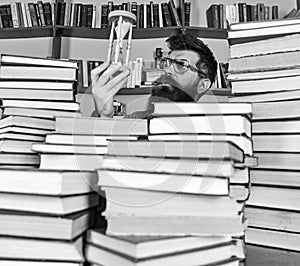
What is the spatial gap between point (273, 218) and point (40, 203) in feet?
1.71

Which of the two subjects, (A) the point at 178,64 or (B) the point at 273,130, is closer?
(B) the point at 273,130

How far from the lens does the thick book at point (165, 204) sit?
21.4 inches

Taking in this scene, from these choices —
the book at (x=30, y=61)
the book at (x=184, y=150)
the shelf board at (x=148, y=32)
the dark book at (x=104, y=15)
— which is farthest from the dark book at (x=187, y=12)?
the book at (x=184, y=150)

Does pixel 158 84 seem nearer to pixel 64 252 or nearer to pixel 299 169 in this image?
pixel 299 169

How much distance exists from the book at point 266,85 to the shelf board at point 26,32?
5.27 ft

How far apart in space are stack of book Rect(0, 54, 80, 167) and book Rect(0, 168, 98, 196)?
16.0 inches

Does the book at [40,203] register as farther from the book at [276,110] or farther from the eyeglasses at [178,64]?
the eyeglasses at [178,64]

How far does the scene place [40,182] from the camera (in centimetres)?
55

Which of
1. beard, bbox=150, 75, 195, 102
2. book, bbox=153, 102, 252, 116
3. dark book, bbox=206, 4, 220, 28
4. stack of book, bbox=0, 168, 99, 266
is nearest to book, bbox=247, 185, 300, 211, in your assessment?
book, bbox=153, 102, 252, 116

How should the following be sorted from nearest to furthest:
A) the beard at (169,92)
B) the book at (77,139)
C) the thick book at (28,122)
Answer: the book at (77,139) < the thick book at (28,122) < the beard at (169,92)

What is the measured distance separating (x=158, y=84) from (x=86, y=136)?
0.81 meters

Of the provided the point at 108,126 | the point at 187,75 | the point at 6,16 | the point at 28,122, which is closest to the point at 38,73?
the point at 28,122

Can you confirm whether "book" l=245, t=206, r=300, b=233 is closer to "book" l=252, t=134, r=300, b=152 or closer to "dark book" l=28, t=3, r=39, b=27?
"book" l=252, t=134, r=300, b=152

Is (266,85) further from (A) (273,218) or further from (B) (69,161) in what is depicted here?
(B) (69,161)
